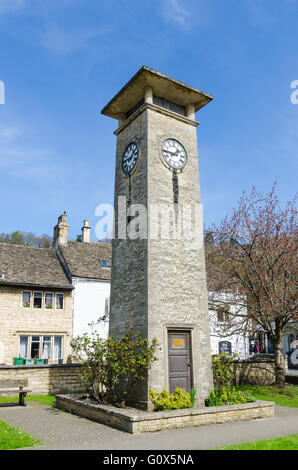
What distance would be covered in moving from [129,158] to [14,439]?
29.3ft

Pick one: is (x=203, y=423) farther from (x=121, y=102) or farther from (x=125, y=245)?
(x=121, y=102)

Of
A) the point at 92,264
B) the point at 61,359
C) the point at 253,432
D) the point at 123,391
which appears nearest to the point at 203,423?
the point at 253,432

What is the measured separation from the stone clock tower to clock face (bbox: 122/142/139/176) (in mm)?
36

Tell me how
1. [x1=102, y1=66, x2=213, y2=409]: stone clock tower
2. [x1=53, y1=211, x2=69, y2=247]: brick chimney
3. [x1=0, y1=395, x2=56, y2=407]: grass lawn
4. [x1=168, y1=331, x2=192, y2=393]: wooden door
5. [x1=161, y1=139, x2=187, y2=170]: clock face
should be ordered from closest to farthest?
[x1=168, y1=331, x2=192, y2=393]: wooden door → [x1=102, y1=66, x2=213, y2=409]: stone clock tower → [x1=161, y1=139, x2=187, y2=170]: clock face → [x1=0, y1=395, x2=56, y2=407]: grass lawn → [x1=53, y1=211, x2=69, y2=247]: brick chimney

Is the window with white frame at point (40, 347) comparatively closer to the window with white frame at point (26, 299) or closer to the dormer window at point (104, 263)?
the window with white frame at point (26, 299)

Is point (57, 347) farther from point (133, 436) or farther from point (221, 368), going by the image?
point (133, 436)

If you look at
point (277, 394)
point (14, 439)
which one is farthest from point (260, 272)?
point (14, 439)

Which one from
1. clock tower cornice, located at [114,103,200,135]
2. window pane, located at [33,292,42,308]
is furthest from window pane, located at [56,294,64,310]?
clock tower cornice, located at [114,103,200,135]

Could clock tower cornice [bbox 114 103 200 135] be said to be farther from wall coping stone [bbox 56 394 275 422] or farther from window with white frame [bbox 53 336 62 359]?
window with white frame [bbox 53 336 62 359]

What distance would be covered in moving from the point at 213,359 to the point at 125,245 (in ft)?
14.8

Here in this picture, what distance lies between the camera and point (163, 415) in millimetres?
8500

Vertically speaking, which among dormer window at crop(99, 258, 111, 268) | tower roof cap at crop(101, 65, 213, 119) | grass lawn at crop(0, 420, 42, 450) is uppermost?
tower roof cap at crop(101, 65, 213, 119)

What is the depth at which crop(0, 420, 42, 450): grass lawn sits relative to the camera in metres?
6.99

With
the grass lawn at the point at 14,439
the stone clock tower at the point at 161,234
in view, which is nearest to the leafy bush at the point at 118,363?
the stone clock tower at the point at 161,234
